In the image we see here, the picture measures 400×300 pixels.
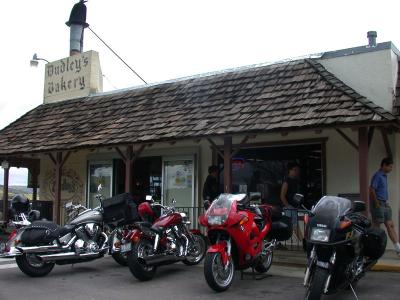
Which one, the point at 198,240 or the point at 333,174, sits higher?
the point at 333,174

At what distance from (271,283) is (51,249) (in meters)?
3.43

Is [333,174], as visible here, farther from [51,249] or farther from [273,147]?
[51,249]

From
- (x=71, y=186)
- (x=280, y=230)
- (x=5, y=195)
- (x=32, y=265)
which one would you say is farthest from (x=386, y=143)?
(x=5, y=195)

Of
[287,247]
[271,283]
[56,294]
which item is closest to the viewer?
[56,294]

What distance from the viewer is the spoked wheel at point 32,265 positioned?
8.00 meters

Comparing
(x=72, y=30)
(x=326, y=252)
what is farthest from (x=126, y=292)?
(x=72, y=30)

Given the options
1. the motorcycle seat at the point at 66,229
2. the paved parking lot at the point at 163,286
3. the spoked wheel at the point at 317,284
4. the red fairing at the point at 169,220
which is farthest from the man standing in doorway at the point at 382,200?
the motorcycle seat at the point at 66,229

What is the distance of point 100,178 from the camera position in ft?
49.2

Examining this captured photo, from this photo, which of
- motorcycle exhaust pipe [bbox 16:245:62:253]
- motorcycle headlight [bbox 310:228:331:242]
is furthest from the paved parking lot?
motorcycle headlight [bbox 310:228:331:242]

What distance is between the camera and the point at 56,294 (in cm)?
689

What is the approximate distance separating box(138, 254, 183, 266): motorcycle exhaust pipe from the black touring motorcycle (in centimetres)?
273

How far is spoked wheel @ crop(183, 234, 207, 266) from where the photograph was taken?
8.88m

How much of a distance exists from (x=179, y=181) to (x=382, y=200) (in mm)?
5562

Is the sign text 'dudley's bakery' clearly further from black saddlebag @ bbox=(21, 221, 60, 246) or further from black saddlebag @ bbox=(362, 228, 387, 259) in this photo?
black saddlebag @ bbox=(362, 228, 387, 259)
